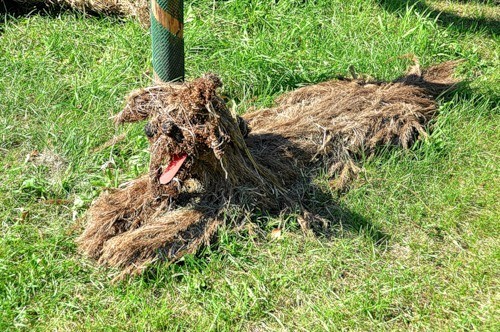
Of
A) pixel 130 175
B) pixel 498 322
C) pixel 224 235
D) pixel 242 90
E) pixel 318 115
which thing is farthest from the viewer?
pixel 242 90

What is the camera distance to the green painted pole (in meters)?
4.00

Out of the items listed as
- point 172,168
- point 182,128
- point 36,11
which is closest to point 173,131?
point 182,128

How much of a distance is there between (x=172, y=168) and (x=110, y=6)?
2.87 m

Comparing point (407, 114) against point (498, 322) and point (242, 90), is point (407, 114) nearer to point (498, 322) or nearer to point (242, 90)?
point (242, 90)

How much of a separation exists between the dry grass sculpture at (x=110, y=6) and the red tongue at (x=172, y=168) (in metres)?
2.51

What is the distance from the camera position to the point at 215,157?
12.6 feet

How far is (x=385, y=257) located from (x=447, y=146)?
1.21 m

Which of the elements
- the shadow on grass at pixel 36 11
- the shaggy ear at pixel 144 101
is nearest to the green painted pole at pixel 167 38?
the shaggy ear at pixel 144 101

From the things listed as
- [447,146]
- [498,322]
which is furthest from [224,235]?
[447,146]

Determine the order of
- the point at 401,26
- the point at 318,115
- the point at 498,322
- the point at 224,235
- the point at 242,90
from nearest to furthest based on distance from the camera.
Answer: the point at 498,322 < the point at 224,235 < the point at 318,115 < the point at 242,90 < the point at 401,26

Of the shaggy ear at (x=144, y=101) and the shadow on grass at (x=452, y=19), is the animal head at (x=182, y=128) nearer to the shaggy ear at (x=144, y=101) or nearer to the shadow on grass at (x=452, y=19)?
the shaggy ear at (x=144, y=101)

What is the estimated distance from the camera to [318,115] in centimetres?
479

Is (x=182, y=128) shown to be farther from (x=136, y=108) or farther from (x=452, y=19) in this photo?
(x=452, y=19)

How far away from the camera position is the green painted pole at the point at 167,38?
4.00 metres
